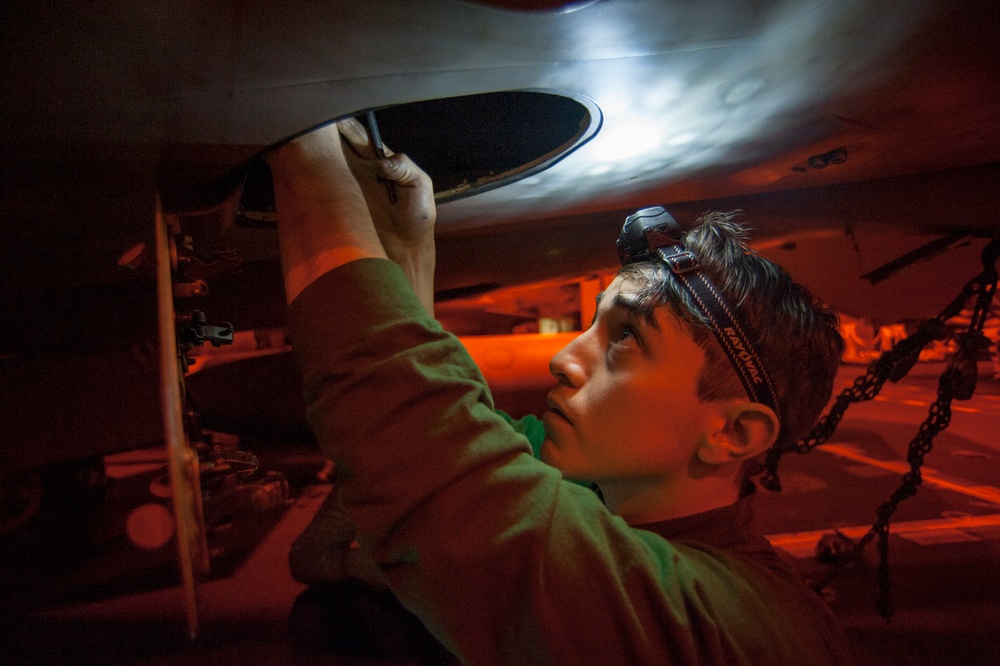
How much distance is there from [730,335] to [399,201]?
0.58 m

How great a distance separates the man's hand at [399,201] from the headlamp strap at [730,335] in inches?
17.5

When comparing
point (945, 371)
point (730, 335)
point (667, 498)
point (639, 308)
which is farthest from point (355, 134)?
point (945, 371)

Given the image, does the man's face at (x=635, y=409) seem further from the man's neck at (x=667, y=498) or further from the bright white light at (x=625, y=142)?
the bright white light at (x=625, y=142)

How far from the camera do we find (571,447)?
2.36ft

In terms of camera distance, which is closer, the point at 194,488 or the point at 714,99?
the point at 194,488

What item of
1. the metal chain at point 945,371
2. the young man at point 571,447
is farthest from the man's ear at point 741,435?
the metal chain at point 945,371

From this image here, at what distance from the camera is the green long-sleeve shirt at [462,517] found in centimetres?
47

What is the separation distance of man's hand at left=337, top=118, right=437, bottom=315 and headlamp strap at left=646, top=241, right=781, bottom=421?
443 millimetres

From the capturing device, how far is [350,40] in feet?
1.66

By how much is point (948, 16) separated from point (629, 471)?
762 mm

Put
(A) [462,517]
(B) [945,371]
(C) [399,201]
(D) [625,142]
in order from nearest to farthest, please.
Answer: (A) [462,517] < (C) [399,201] < (D) [625,142] < (B) [945,371]

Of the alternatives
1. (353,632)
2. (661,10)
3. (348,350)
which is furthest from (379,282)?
(353,632)

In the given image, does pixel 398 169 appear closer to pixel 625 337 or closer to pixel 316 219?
pixel 316 219

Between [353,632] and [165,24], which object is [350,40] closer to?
[165,24]
